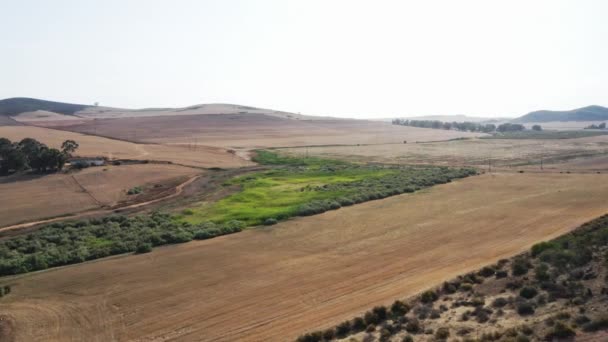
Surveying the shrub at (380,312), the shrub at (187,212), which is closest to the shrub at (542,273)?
the shrub at (380,312)

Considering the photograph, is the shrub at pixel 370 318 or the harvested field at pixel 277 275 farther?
the harvested field at pixel 277 275

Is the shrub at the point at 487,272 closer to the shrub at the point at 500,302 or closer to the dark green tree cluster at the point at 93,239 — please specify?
the shrub at the point at 500,302

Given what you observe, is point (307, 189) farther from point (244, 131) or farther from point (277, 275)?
point (244, 131)

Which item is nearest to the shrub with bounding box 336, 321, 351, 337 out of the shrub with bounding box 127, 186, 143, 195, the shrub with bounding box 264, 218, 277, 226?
the shrub with bounding box 264, 218, 277, 226

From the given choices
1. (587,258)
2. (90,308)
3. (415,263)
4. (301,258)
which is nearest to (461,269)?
(415,263)

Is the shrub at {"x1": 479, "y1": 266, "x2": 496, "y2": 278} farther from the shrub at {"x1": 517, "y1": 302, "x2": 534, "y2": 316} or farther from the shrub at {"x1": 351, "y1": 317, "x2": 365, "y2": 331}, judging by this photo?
the shrub at {"x1": 351, "y1": 317, "x2": 365, "y2": 331}

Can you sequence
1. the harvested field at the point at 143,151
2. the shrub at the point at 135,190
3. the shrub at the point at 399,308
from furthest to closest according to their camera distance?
the harvested field at the point at 143,151 → the shrub at the point at 135,190 → the shrub at the point at 399,308

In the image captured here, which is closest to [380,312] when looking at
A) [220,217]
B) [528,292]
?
[528,292]
